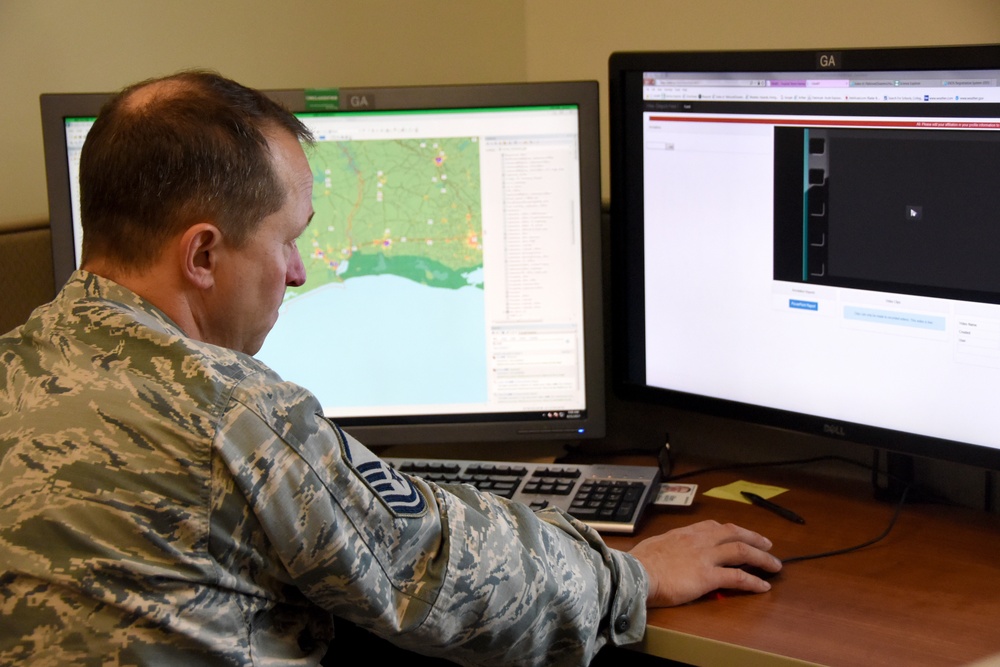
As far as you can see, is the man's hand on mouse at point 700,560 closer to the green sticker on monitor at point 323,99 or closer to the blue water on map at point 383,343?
the blue water on map at point 383,343

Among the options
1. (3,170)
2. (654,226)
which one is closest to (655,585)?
(654,226)

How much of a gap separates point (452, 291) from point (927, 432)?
577 millimetres

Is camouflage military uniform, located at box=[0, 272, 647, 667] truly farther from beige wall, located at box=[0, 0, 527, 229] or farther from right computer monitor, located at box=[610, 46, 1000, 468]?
beige wall, located at box=[0, 0, 527, 229]

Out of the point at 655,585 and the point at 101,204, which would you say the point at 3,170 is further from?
the point at 655,585

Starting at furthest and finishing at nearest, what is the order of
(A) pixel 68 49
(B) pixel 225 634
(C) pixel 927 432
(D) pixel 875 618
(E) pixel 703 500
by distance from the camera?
1. (A) pixel 68 49
2. (E) pixel 703 500
3. (C) pixel 927 432
4. (D) pixel 875 618
5. (B) pixel 225 634

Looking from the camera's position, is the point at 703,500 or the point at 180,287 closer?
the point at 180,287

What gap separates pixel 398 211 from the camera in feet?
4.43

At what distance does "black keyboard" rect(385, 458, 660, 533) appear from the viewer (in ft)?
3.94

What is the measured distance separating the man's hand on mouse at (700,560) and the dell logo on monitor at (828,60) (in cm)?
49

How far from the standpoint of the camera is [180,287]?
895 millimetres

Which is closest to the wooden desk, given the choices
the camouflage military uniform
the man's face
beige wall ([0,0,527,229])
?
the camouflage military uniform

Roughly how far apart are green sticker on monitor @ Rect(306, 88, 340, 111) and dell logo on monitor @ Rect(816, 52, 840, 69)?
0.57 metres

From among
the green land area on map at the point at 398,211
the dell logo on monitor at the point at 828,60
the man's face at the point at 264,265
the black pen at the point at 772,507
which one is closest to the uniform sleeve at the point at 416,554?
the man's face at the point at 264,265

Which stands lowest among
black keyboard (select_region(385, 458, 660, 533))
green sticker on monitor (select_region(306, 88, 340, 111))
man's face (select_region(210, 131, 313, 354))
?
black keyboard (select_region(385, 458, 660, 533))
